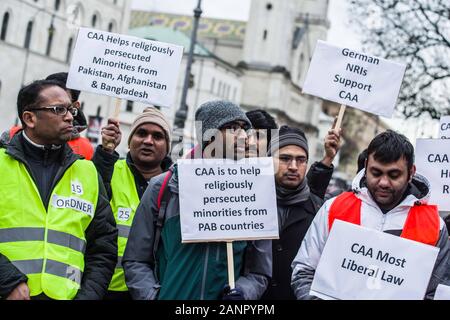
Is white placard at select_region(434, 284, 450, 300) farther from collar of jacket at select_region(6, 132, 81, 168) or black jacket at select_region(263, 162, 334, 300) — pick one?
collar of jacket at select_region(6, 132, 81, 168)

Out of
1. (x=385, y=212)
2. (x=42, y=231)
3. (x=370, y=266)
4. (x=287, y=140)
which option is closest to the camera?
(x=370, y=266)

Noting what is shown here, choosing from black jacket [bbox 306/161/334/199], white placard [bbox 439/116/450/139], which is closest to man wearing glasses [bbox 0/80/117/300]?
black jacket [bbox 306/161/334/199]

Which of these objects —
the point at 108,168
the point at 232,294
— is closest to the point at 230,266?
the point at 232,294

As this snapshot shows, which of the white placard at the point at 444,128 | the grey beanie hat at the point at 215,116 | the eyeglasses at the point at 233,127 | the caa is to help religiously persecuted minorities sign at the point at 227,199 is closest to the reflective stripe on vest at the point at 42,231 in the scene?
the caa is to help religiously persecuted minorities sign at the point at 227,199

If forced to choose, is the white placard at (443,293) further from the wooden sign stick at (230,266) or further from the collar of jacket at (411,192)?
the wooden sign stick at (230,266)

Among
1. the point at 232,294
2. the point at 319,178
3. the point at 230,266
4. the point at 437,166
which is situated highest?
the point at 437,166

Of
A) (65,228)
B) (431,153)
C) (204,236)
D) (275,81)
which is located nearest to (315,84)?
(431,153)

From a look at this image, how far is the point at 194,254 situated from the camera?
4113 mm

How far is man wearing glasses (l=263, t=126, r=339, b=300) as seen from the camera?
4.87 meters

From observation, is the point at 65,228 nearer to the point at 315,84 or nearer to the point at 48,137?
the point at 48,137

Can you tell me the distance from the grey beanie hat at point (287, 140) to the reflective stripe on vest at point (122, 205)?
3.31 feet

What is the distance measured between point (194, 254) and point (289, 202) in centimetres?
115

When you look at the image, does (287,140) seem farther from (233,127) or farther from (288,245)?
(233,127)

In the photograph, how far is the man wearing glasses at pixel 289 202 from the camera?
4.87 metres
